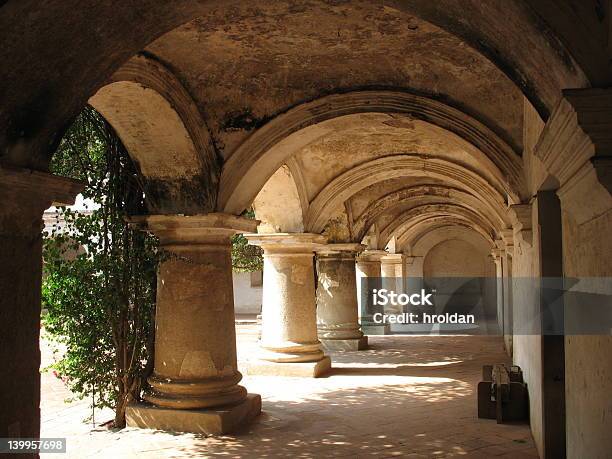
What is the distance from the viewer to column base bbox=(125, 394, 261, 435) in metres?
5.94

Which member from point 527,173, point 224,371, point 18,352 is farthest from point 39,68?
point 527,173

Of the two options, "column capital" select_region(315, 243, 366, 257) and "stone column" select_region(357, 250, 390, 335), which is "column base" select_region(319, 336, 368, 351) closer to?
"column capital" select_region(315, 243, 366, 257)

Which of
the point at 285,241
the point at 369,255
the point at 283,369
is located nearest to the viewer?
the point at 283,369

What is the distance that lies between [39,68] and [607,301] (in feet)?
9.65

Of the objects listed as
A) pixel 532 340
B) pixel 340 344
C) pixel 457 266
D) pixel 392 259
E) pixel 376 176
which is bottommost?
pixel 340 344

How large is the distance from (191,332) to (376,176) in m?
5.30

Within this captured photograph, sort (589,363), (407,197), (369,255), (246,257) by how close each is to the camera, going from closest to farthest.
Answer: (589,363)
(407,197)
(369,255)
(246,257)

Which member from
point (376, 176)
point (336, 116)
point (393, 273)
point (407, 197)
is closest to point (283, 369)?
point (376, 176)

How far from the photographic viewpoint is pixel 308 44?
18.1 ft

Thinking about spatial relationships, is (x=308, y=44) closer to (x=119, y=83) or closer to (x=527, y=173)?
(x=119, y=83)

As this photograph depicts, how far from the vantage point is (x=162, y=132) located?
6.01 meters

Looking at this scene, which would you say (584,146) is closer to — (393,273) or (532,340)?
(532,340)

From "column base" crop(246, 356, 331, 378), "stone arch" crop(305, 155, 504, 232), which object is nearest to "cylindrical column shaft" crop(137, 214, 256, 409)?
"column base" crop(246, 356, 331, 378)

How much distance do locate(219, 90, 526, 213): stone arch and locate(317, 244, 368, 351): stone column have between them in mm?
6081
